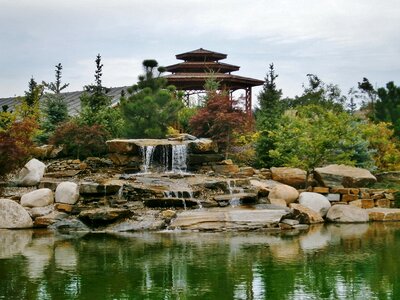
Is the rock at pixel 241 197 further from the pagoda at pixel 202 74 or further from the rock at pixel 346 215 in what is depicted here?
the pagoda at pixel 202 74

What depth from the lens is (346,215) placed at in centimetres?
1521

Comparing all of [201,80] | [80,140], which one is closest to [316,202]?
[80,140]

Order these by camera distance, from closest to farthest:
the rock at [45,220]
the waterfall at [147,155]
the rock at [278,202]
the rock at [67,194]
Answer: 1. the rock at [45,220]
2. the rock at [67,194]
3. the rock at [278,202]
4. the waterfall at [147,155]

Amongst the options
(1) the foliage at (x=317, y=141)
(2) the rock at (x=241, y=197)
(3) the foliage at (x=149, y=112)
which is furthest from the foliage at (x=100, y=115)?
(2) the rock at (x=241, y=197)

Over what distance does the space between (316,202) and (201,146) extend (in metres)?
5.50

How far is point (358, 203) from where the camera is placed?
16.6 m

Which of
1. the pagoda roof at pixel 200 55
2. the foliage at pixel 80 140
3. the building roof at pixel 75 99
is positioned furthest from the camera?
the building roof at pixel 75 99

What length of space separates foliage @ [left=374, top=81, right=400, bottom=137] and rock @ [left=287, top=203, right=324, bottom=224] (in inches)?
Answer: 535

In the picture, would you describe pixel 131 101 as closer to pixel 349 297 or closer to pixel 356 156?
pixel 356 156

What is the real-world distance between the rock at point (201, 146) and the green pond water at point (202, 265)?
713 cm

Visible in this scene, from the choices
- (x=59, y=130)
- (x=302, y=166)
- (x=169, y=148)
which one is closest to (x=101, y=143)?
(x=59, y=130)

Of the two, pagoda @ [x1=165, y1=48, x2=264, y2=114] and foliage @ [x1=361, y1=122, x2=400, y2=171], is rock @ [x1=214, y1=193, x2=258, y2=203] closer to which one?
foliage @ [x1=361, y1=122, x2=400, y2=171]

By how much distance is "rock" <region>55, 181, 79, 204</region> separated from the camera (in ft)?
50.6

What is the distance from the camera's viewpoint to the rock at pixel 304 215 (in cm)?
1466
